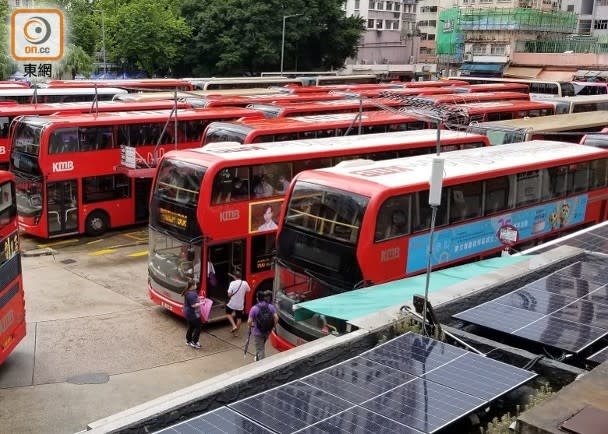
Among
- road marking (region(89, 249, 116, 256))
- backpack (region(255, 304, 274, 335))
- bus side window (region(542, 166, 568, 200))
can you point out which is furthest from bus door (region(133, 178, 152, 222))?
bus side window (region(542, 166, 568, 200))

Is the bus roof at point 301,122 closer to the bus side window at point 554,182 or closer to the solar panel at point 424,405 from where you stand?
the bus side window at point 554,182

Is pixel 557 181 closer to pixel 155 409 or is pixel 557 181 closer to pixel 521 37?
pixel 155 409

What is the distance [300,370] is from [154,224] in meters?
8.56

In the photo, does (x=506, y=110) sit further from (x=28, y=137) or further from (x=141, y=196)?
(x=28, y=137)

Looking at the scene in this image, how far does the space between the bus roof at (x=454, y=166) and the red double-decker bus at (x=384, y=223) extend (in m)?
0.02

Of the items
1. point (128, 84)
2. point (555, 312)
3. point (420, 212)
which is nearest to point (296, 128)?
point (420, 212)

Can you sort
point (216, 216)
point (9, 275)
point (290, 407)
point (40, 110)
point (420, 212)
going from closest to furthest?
point (290, 407)
point (9, 275)
point (420, 212)
point (216, 216)
point (40, 110)

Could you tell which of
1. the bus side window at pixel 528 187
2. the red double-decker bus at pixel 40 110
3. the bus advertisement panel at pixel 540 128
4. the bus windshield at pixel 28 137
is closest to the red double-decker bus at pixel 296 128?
the bus advertisement panel at pixel 540 128

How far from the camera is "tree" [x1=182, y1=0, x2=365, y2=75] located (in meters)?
51.7

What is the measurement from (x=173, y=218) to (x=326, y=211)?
11.2ft

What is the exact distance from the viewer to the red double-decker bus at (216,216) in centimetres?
1327

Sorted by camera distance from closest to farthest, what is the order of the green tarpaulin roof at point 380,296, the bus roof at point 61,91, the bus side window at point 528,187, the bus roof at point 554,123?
the green tarpaulin roof at point 380,296, the bus side window at point 528,187, the bus roof at point 554,123, the bus roof at point 61,91

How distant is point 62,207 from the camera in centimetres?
1886

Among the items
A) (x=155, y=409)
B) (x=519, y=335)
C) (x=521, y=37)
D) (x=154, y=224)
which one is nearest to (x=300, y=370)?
(x=155, y=409)
